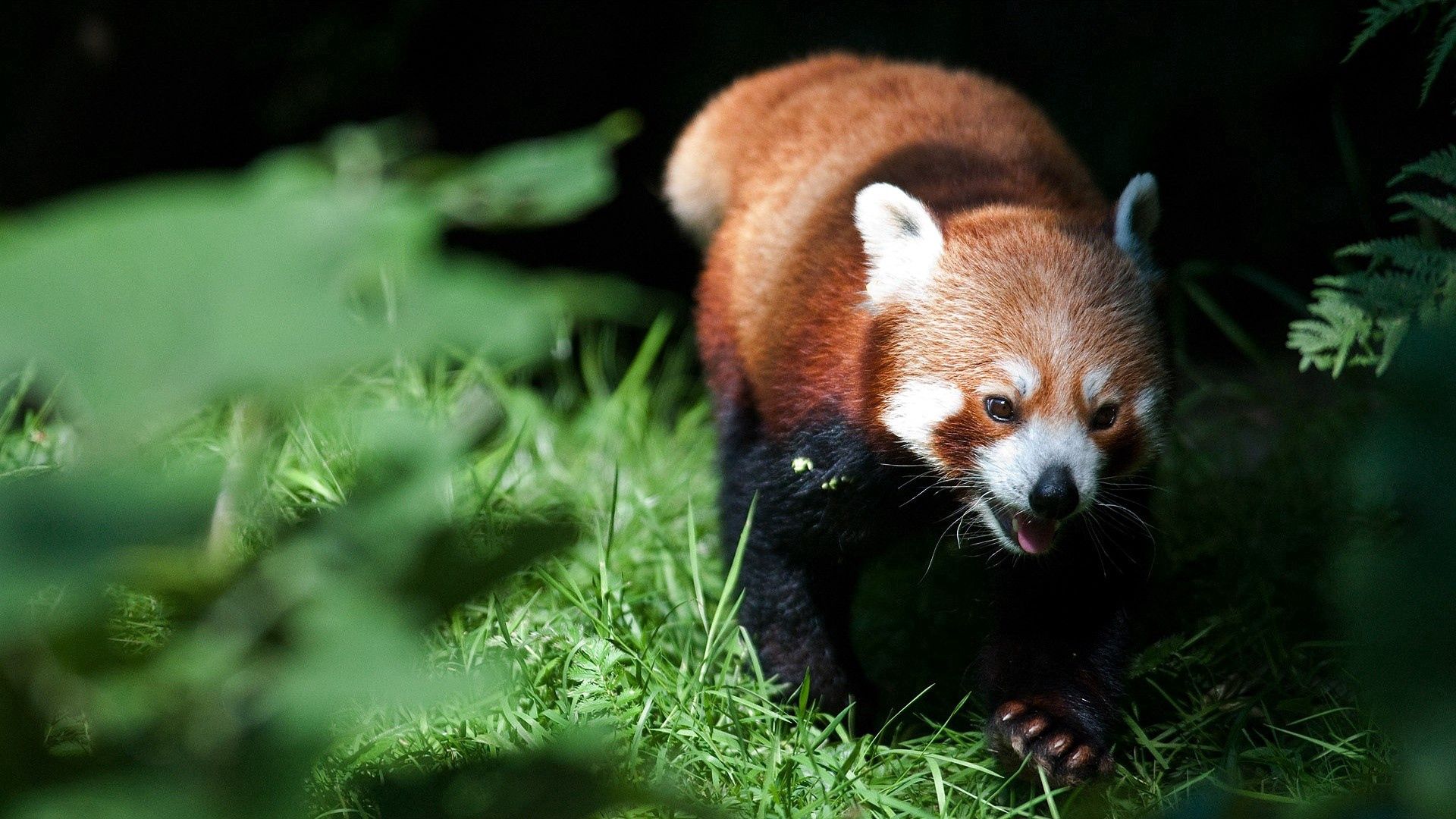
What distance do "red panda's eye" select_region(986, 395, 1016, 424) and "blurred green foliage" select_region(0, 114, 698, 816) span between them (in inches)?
74.3

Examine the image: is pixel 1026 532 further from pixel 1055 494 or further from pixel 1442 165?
pixel 1442 165

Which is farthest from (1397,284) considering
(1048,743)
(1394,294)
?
(1048,743)

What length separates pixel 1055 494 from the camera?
8.53 ft

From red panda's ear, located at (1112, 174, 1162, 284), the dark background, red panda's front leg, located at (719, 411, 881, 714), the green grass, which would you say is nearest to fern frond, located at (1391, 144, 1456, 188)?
red panda's ear, located at (1112, 174, 1162, 284)

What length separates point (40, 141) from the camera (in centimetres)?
508

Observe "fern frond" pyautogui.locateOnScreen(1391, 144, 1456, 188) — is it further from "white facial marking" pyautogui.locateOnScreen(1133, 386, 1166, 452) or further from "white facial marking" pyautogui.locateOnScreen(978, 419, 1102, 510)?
"white facial marking" pyautogui.locateOnScreen(978, 419, 1102, 510)

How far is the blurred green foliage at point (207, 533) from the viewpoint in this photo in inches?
31.8

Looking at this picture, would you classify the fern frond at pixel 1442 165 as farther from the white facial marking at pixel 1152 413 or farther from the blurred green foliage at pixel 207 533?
the blurred green foliage at pixel 207 533

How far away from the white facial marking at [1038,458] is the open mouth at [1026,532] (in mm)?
58

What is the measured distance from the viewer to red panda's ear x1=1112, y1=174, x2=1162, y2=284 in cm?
296

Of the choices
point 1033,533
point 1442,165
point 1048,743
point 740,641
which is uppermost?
point 1442,165

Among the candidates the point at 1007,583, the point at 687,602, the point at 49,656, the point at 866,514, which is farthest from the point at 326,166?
the point at 49,656

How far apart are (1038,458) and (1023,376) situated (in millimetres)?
190

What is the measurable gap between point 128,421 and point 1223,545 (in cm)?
339
